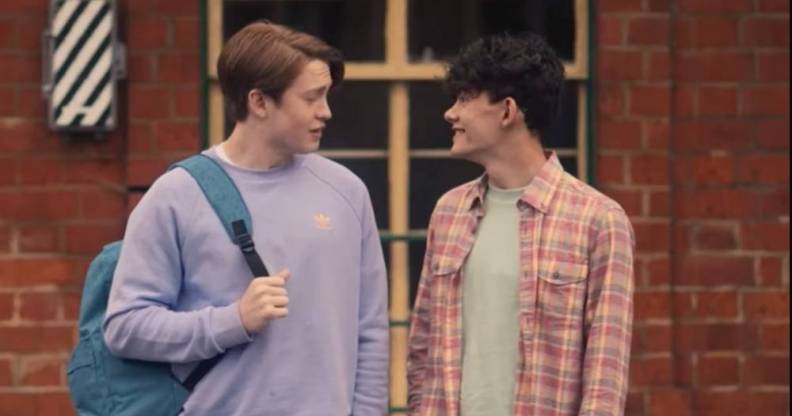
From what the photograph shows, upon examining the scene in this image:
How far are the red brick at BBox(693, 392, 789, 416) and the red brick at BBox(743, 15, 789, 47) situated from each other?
1273 mm

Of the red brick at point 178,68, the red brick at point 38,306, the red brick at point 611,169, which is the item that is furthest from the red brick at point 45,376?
the red brick at point 611,169

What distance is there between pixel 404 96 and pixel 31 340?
159cm

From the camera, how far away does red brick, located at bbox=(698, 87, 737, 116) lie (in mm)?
6891

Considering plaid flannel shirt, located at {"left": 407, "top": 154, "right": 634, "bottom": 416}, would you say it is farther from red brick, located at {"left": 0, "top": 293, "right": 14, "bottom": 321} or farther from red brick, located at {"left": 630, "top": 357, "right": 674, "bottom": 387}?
red brick, located at {"left": 0, "top": 293, "right": 14, "bottom": 321}

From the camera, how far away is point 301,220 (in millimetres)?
4285

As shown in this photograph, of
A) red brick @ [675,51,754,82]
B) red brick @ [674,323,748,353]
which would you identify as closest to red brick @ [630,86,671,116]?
red brick @ [675,51,754,82]

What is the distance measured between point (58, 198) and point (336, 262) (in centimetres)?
258

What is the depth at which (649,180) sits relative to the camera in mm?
6836

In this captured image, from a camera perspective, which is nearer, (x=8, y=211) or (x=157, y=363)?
(x=157, y=363)

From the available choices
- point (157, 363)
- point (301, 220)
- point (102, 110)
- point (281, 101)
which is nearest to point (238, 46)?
point (281, 101)

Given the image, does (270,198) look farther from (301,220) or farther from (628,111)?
(628,111)

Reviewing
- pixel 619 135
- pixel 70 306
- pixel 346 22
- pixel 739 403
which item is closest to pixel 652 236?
pixel 619 135

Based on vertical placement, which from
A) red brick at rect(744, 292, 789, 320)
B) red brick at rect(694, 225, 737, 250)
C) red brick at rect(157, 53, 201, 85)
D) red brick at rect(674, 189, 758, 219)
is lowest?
red brick at rect(744, 292, 789, 320)

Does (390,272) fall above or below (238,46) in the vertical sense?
below
